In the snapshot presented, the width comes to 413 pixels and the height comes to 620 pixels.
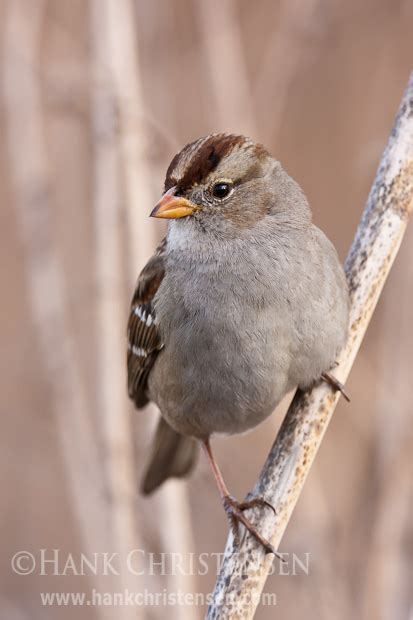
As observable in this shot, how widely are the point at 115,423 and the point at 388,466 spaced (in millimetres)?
1077

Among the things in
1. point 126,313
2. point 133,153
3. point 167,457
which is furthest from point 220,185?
point 167,457

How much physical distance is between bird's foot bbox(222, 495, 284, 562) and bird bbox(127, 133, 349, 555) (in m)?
0.01

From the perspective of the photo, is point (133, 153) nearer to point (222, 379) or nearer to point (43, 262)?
point (43, 262)

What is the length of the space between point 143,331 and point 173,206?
2.01 feet

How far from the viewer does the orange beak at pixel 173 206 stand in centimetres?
288

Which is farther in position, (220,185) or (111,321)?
(111,321)

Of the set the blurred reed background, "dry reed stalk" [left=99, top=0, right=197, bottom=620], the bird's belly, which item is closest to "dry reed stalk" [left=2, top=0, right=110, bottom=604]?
the blurred reed background

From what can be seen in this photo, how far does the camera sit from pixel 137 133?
3.45 meters

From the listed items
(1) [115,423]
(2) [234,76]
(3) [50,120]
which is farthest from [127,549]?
(3) [50,120]

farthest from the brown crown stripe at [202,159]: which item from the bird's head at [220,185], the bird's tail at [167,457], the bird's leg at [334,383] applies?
the bird's tail at [167,457]

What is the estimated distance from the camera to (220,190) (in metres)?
2.96

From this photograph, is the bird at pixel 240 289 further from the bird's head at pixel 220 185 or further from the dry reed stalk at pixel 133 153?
the dry reed stalk at pixel 133 153

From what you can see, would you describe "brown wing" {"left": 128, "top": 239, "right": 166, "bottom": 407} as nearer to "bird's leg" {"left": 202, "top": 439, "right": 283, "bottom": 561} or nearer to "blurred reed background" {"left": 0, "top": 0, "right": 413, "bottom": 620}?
"blurred reed background" {"left": 0, "top": 0, "right": 413, "bottom": 620}

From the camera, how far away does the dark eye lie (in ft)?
9.70
